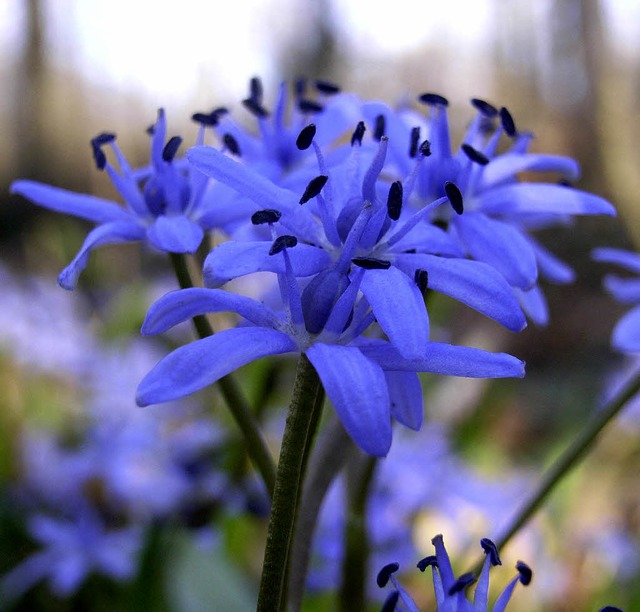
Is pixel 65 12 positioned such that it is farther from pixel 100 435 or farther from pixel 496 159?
pixel 496 159

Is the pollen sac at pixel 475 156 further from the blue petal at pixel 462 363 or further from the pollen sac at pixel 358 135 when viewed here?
the blue petal at pixel 462 363

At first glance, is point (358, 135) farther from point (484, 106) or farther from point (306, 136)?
point (484, 106)

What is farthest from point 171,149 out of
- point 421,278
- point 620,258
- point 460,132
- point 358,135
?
point 460,132

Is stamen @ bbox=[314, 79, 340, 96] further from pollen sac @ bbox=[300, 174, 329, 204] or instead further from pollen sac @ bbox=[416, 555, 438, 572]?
pollen sac @ bbox=[416, 555, 438, 572]

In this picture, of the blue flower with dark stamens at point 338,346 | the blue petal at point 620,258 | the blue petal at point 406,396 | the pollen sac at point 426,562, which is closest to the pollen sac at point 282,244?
the blue flower with dark stamens at point 338,346

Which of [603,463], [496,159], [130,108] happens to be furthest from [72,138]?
[496,159]
